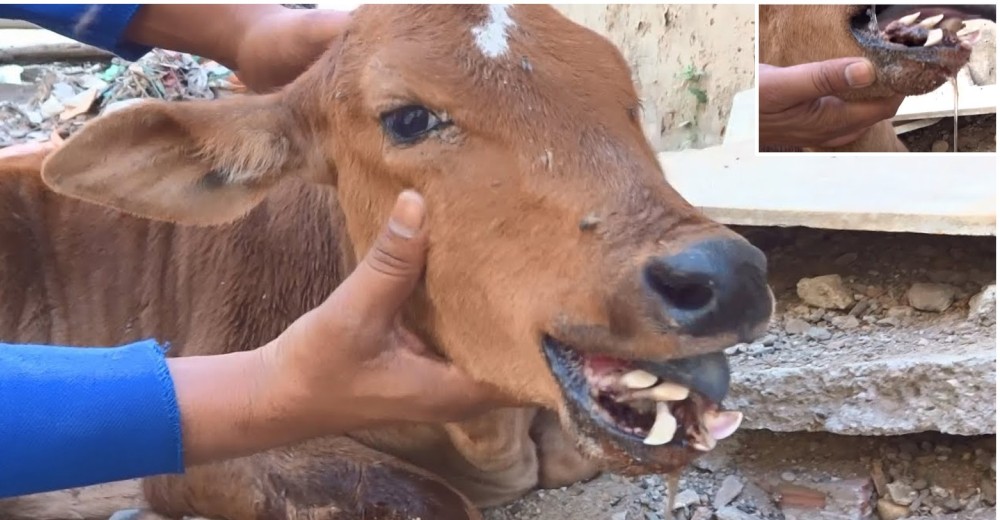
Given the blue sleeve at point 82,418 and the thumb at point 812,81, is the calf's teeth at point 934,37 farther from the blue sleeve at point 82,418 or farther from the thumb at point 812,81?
the blue sleeve at point 82,418

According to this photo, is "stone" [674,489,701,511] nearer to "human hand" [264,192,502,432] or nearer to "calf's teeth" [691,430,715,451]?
"human hand" [264,192,502,432]

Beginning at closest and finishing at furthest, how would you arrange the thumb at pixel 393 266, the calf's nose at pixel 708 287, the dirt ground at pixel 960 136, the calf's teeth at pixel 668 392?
the calf's nose at pixel 708 287
the calf's teeth at pixel 668 392
the thumb at pixel 393 266
the dirt ground at pixel 960 136

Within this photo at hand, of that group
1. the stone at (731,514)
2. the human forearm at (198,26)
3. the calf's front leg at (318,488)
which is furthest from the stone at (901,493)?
the human forearm at (198,26)

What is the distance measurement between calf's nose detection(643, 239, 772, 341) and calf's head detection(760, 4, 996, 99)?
120 centimetres

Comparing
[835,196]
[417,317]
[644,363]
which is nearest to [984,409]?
[835,196]

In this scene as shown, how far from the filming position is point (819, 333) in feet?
9.06

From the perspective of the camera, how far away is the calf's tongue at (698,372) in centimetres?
153

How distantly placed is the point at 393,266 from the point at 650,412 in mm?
506

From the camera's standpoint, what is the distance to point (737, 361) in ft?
8.87

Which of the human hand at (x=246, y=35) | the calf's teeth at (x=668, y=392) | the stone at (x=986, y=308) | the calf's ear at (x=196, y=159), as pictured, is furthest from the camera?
the human hand at (x=246, y=35)

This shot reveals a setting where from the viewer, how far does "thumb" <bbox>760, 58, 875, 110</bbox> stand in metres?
2.88

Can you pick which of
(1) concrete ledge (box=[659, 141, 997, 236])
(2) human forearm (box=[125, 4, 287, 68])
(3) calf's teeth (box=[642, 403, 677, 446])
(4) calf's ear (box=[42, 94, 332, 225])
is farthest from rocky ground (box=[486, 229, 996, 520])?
(2) human forearm (box=[125, 4, 287, 68])

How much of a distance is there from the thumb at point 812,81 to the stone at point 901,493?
1.11 meters

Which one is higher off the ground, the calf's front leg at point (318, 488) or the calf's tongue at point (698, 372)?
the calf's tongue at point (698, 372)
